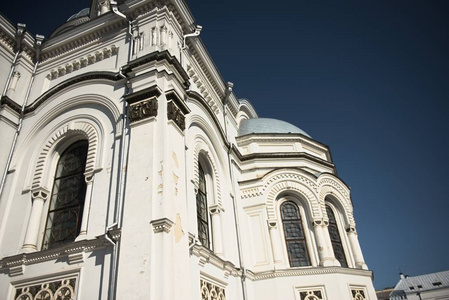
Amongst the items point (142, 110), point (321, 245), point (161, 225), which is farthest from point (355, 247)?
point (142, 110)

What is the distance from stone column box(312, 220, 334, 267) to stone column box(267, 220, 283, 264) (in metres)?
1.44

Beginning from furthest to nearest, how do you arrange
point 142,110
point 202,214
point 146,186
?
point 202,214 → point 142,110 → point 146,186

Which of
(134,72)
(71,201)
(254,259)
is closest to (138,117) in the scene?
(134,72)

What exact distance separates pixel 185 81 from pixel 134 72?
144 cm

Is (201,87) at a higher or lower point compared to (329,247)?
higher

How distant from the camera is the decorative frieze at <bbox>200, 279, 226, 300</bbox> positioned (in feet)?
28.8

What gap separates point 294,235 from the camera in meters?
13.5

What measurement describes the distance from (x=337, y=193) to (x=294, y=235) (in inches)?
117

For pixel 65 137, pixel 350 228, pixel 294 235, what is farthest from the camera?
pixel 350 228

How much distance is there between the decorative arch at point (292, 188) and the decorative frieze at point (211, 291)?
447 centimetres

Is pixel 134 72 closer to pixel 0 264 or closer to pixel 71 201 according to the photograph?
pixel 71 201

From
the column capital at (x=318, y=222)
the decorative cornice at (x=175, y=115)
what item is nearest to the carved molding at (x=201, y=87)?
the decorative cornice at (x=175, y=115)

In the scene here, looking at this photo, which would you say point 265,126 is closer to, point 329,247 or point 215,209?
point 329,247

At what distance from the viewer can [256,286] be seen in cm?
1206
